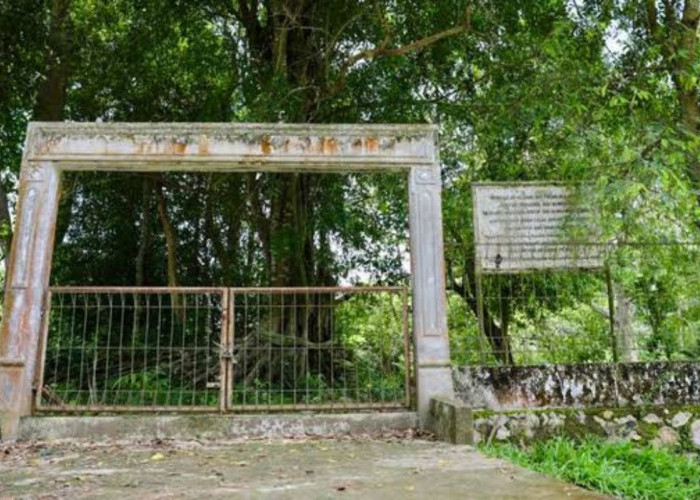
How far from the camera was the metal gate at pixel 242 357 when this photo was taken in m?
6.18

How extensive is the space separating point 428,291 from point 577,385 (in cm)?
177

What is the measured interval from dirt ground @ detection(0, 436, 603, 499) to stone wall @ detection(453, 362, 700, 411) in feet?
3.76

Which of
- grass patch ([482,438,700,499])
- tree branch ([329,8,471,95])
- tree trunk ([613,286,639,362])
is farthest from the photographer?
tree branch ([329,8,471,95])

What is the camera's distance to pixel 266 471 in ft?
13.6

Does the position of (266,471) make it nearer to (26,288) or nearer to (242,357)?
(26,288)

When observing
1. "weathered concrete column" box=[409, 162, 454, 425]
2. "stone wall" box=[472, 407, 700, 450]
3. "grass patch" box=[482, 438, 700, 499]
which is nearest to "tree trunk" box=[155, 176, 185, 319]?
"weathered concrete column" box=[409, 162, 454, 425]

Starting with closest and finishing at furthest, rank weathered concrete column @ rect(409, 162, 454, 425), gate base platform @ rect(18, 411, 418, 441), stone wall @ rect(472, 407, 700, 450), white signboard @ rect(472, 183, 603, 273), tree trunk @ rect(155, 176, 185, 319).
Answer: gate base platform @ rect(18, 411, 418, 441)
stone wall @ rect(472, 407, 700, 450)
weathered concrete column @ rect(409, 162, 454, 425)
white signboard @ rect(472, 183, 603, 273)
tree trunk @ rect(155, 176, 185, 319)

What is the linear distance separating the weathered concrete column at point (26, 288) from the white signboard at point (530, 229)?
4.38m

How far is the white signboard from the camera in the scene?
22.2 feet

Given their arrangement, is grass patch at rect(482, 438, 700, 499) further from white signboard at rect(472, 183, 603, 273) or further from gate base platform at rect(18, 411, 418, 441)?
white signboard at rect(472, 183, 603, 273)

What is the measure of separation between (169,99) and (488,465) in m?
9.02

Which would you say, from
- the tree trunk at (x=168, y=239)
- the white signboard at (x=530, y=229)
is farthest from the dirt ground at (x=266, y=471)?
the tree trunk at (x=168, y=239)

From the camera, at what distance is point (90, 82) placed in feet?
35.5

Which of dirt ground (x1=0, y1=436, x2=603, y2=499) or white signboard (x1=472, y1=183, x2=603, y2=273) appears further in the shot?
white signboard (x1=472, y1=183, x2=603, y2=273)
